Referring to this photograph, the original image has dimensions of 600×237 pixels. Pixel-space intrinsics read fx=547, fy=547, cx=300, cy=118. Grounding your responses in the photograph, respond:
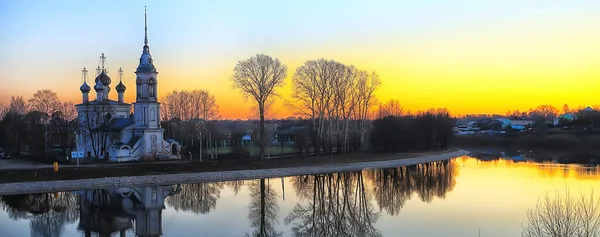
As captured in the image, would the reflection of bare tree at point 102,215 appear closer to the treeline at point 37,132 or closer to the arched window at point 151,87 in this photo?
the arched window at point 151,87

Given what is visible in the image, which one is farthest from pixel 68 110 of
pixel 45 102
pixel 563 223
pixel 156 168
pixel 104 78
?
pixel 563 223

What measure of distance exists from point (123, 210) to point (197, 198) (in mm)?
4761

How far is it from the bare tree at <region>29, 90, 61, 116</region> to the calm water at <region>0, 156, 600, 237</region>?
38.6m

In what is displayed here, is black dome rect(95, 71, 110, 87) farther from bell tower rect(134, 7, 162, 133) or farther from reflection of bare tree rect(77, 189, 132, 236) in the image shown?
reflection of bare tree rect(77, 189, 132, 236)

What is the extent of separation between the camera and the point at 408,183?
1316 inches

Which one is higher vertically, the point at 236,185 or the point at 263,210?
the point at 236,185

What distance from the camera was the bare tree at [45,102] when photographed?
6322 cm

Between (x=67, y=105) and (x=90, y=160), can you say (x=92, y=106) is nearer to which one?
(x=90, y=160)

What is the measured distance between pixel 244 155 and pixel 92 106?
45.1 feet

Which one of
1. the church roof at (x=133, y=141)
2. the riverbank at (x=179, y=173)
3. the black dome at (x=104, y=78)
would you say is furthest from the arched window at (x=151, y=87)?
the riverbank at (x=179, y=173)

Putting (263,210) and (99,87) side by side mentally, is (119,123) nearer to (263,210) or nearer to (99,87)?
(99,87)

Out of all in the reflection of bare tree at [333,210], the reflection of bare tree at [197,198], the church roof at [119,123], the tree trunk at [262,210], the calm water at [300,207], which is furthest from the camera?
the church roof at [119,123]

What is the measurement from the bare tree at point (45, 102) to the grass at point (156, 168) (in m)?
30.8

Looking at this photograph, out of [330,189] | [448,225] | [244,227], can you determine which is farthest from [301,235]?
[330,189]
